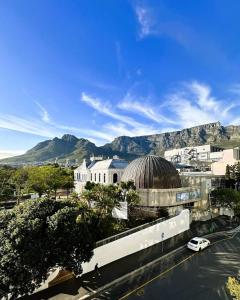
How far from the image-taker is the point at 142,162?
4500 centimetres

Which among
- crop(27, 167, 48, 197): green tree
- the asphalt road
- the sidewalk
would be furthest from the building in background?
crop(27, 167, 48, 197): green tree

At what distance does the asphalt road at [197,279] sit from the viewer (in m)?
20.8

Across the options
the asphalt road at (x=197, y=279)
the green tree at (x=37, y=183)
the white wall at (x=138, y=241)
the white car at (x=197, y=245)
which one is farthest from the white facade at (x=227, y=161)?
the green tree at (x=37, y=183)

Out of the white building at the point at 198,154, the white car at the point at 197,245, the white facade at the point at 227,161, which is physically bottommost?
the white car at the point at 197,245

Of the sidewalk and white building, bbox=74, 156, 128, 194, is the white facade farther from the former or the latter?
the sidewalk

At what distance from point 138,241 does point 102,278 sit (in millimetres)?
8181

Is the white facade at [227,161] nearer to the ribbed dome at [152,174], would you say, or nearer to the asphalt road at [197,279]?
the ribbed dome at [152,174]

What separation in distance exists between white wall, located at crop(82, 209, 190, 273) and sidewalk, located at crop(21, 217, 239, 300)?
59cm

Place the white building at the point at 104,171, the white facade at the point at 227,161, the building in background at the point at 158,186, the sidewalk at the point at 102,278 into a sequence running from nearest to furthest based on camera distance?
the sidewalk at the point at 102,278
the building in background at the point at 158,186
the white building at the point at 104,171
the white facade at the point at 227,161

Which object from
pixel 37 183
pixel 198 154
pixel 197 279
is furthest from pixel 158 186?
pixel 198 154

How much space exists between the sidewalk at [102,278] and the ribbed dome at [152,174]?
37.5ft

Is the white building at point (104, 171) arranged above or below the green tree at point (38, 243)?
above

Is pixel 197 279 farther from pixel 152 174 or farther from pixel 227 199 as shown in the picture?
pixel 227 199

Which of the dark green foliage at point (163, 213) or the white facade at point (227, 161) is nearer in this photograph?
the dark green foliage at point (163, 213)
